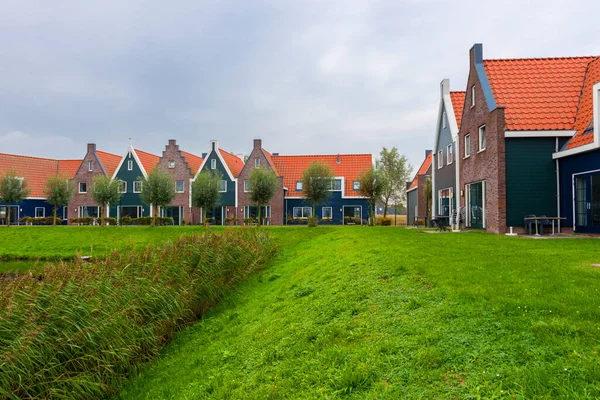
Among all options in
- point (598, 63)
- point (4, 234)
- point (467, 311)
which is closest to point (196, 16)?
point (467, 311)

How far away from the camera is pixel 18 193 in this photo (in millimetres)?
31031

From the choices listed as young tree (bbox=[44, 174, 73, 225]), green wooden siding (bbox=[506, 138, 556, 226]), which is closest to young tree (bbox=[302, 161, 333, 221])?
green wooden siding (bbox=[506, 138, 556, 226])

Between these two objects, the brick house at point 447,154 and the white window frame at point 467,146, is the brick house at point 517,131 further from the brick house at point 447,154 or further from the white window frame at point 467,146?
the brick house at point 447,154

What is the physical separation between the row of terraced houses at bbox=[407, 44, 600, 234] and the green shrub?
1202 cm

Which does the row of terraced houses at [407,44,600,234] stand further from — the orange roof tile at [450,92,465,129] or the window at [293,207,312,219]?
the window at [293,207,312,219]

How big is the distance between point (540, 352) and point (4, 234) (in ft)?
98.2

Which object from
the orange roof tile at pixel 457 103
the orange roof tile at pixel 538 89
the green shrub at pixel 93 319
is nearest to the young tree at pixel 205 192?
the orange roof tile at pixel 457 103

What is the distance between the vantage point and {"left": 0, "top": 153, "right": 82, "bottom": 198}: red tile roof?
4028cm

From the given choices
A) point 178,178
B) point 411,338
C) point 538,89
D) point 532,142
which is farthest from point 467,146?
point 178,178

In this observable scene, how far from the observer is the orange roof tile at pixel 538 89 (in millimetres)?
14797

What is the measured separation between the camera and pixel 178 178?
38656 millimetres

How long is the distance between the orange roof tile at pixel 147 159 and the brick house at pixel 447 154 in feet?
93.2

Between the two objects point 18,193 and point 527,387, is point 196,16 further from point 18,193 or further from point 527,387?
point 18,193

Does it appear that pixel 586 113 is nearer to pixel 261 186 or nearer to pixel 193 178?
pixel 261 186
